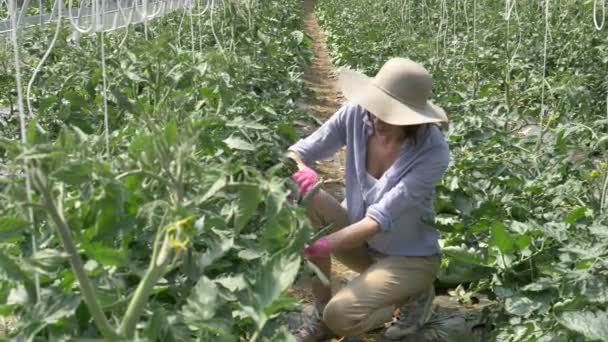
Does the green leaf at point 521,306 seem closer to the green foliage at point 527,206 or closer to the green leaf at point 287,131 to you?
the green foliage at point 527,206

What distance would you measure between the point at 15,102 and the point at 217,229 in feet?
5.96

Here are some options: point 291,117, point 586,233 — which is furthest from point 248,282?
point 291,117

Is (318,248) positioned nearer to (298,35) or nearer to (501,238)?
(501,238)

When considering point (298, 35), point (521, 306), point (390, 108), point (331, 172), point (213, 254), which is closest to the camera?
point (213, 254)

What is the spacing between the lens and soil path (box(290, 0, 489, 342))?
2.85 m

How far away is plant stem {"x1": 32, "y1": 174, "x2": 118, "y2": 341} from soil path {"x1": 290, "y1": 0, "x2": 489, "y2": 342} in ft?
3.32

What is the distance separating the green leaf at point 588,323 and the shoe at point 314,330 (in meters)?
0.97

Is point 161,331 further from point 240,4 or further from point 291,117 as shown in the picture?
point 240,4

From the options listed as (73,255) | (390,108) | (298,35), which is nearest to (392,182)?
(390,108)

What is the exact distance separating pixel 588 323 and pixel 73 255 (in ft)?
3.92

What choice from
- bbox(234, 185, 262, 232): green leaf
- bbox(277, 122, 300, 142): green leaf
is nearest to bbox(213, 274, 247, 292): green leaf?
bbox(234, 185, 262, 232): green leaf

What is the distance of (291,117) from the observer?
139 inches

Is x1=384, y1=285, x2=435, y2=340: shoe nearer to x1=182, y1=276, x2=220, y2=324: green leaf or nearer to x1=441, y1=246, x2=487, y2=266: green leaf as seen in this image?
x1=441, y1=246, x2=487, y2=266: green leaf

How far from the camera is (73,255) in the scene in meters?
1.11
